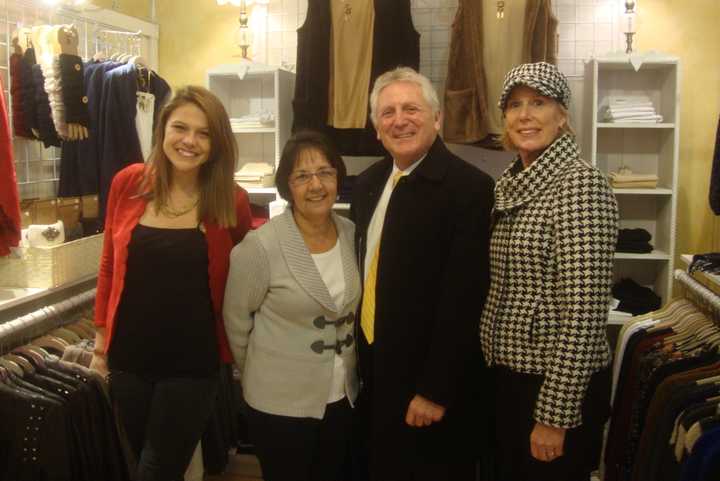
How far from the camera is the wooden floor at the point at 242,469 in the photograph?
3.19 m

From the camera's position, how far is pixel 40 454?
2.16 meters

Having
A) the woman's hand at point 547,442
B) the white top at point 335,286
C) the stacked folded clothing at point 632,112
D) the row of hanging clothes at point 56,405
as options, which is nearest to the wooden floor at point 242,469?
the row of hanging clothes at point 56,405

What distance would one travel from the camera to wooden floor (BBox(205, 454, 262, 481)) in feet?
10.5

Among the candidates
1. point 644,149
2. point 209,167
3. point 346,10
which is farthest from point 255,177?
point 644,149

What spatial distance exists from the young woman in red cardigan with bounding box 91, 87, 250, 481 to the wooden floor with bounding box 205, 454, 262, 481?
1.15 metres

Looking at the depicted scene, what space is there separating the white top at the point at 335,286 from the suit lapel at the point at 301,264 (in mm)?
38

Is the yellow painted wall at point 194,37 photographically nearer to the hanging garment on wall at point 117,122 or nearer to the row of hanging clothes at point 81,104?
the row of hanging clothes at point 81,104

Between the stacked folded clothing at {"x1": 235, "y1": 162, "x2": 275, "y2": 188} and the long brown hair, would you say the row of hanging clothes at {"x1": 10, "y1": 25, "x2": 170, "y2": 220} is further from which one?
the long brown hair

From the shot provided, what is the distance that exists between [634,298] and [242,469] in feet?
7.08

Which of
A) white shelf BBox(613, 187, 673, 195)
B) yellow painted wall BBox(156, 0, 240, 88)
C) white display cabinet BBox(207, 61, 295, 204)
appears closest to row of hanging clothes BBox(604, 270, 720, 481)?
white shelf BBox(613, 187, 673, 195)

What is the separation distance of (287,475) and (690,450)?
3.63ft

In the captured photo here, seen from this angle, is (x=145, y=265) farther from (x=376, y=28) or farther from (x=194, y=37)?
(x=194, y=37)

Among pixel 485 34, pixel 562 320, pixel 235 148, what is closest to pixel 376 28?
pixel 485 34

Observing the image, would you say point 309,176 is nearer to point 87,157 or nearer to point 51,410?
point 51,410
